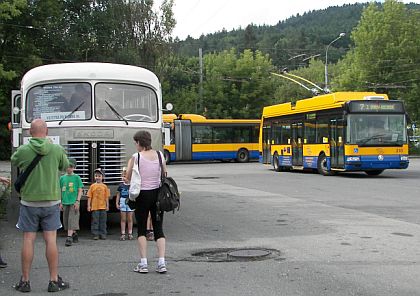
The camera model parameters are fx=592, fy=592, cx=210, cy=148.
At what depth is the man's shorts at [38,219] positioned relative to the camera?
652 centimetres

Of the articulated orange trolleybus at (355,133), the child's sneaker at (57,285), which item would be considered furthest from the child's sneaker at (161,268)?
the articulated orange trolleybus at (355,133)

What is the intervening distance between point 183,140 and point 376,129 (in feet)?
62.8

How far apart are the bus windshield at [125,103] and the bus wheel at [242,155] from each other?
31.2 m

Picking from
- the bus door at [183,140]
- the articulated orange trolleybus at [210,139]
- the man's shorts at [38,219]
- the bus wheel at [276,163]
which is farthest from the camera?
the articulated orange trolleybus at [210,139]

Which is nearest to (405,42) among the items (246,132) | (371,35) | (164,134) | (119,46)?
(371,35)

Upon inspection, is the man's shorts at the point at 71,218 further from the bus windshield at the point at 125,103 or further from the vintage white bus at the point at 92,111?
the bus windshield at the point at 125,103

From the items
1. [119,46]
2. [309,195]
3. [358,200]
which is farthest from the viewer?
[119,46]

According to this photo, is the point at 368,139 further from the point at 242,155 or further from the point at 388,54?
the point at 388,54

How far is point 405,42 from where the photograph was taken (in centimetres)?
5328

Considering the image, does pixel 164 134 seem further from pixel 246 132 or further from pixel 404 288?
pixel 246 132

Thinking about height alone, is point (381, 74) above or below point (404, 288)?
above

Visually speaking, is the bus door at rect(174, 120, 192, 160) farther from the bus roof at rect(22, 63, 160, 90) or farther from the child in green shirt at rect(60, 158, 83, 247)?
the child in green shirt at rect(60, 158, 83, 247)

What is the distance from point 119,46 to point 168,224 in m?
41.2

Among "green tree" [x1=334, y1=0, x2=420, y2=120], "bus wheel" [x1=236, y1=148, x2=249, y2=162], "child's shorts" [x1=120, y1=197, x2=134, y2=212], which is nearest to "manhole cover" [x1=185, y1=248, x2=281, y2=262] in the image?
"child's shorts" [x1=120, y1=197, x2=134, y2=212]
